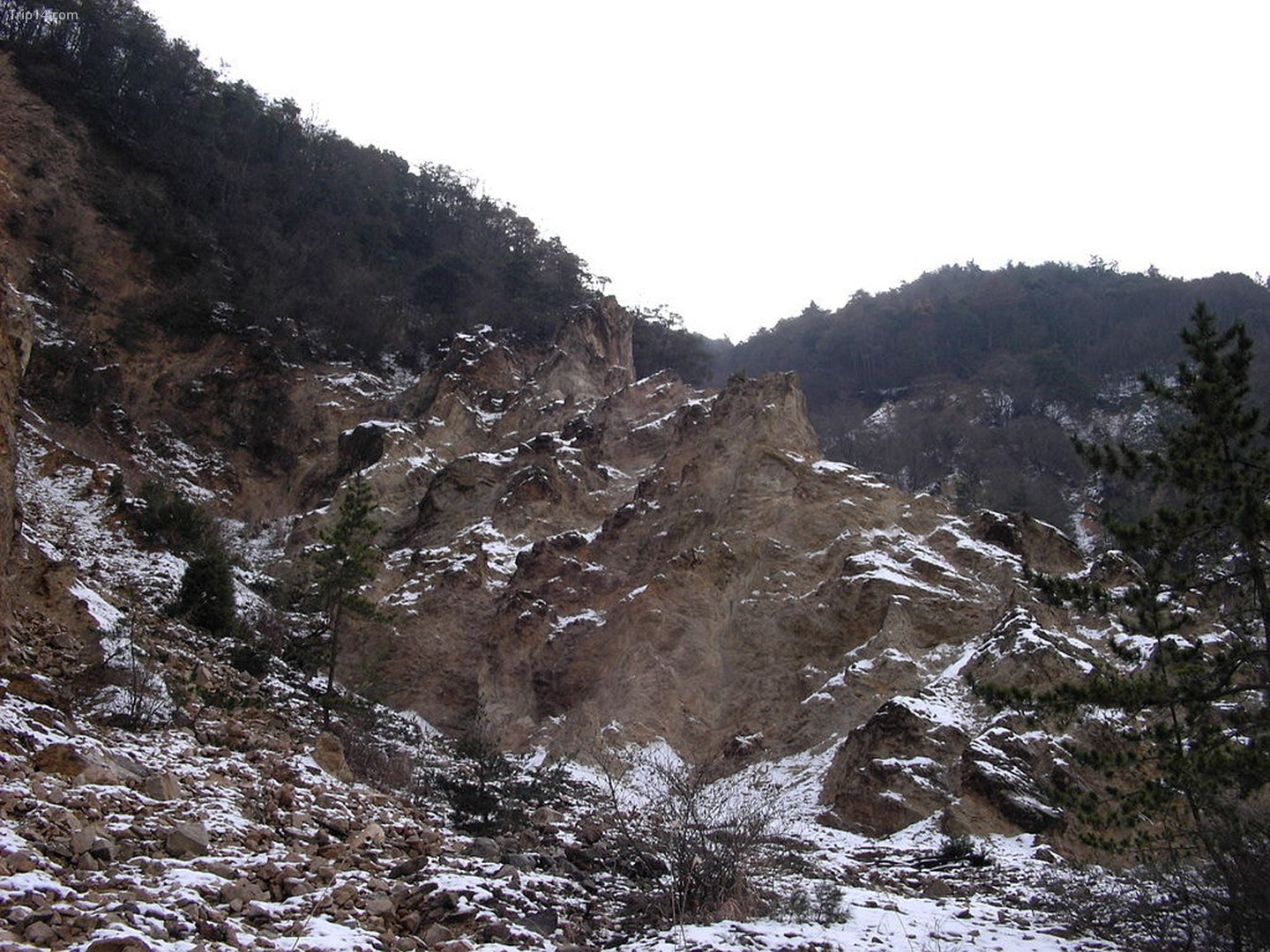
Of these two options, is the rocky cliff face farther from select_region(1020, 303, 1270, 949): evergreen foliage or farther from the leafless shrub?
the leafless shrub

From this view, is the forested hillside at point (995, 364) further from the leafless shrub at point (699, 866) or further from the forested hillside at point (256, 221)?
the leafless shrub at point (699, 866)

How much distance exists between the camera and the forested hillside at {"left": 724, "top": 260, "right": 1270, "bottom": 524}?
47719mm

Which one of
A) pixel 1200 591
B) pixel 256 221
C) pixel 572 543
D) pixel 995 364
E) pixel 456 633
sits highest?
pixel 995 364

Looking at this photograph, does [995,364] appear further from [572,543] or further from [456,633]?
[456,633]

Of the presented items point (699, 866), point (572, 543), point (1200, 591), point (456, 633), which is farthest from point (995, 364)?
point (699, 866)

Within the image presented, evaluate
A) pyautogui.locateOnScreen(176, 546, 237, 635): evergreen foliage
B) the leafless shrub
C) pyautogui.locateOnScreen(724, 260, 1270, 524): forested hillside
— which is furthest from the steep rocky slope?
pyautogui.locateOnScreen(724, 260, 1270, 524): forested hillside

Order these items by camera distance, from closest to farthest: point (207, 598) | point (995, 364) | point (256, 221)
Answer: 1. point (207, 598)
2. point (256, 221)
3. point (995, 364)

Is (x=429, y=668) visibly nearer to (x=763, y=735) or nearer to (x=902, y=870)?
(x=763, y=735)

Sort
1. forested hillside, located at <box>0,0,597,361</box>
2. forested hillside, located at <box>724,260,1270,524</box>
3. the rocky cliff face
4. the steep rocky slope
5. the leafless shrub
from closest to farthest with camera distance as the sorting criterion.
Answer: the steep rocky slope < the leafless shrub < the rocky cliff face < forested hillside, located at <box>0,0,597,361</box> < forested hillside, located at <box>724,260,1270,524</box>

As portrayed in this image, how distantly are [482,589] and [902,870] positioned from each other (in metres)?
14.9

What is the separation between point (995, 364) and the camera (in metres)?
59.9

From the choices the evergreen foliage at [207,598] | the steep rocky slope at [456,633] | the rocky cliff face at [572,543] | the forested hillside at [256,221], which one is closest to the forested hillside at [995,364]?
the steep rocky slope at [456,633]

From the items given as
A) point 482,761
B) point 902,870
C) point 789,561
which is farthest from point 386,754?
point 789,561

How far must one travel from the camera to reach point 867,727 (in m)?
14.8
